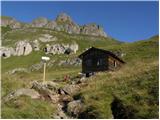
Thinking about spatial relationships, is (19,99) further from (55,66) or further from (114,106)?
(55,66)

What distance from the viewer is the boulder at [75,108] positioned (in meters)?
19.7

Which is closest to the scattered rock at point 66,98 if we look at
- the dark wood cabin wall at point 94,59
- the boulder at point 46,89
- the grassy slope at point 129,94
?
the boulder at point 46,89

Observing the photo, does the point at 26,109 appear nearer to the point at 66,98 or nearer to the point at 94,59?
the point at 66,98

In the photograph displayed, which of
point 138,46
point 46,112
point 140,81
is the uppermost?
point 138,46

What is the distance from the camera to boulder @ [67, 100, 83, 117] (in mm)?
19700

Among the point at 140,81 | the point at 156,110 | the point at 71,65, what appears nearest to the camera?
the point at 156,110

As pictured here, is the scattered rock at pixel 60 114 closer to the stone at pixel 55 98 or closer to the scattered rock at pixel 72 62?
the stone at pixel 55 98

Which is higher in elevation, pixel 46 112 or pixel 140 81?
pixel 140 81

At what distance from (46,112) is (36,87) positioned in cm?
507

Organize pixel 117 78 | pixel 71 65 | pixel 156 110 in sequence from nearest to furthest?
pixel 156 110, pixel 117 78, pixel 71 65

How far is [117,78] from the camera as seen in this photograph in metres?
26.0

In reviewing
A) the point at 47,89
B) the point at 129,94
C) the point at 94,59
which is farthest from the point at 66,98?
the point at 94,59

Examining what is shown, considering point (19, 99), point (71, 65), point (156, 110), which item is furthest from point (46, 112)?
point (71, 65)

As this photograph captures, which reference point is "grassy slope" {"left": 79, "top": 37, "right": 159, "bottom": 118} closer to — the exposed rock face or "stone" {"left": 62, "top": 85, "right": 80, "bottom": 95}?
"stone" {"left": 62, "top": 85, "right": 80, "bottom": 95}
